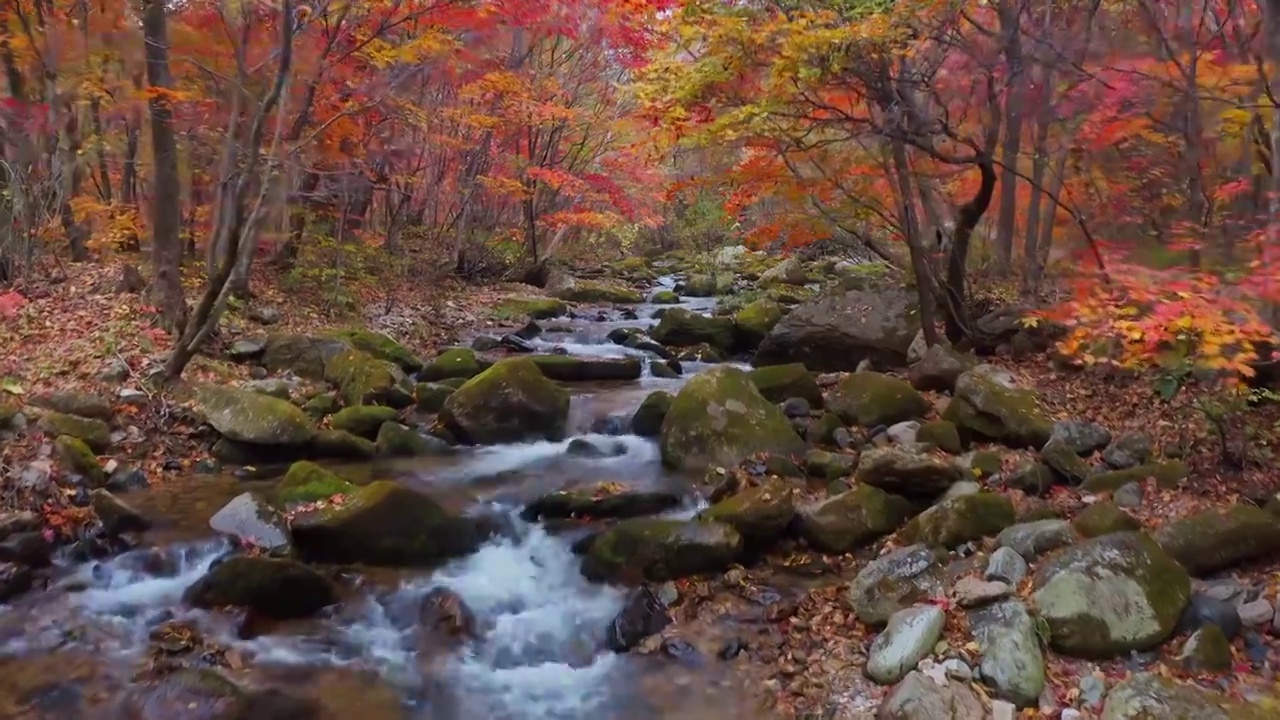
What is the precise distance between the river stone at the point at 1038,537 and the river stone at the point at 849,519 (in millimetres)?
1085

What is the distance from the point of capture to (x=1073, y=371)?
978cm

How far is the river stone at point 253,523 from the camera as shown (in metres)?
6.85

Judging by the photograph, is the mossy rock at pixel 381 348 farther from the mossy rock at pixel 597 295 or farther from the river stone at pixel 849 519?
the mossy rock at pixel 597 295

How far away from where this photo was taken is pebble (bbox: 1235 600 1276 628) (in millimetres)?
4820

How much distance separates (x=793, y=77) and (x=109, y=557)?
24.8 ft

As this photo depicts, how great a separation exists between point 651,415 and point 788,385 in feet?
6.10

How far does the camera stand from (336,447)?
9055 millimetres

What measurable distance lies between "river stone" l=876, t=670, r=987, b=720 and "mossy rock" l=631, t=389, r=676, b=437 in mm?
5335

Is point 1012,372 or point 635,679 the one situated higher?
point 1012,372

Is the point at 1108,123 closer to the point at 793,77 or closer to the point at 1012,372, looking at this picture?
the point at 1012,372

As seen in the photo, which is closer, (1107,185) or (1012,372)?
(1012,372)

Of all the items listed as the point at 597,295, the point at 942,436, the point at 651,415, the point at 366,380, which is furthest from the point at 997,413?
the point at 597,295

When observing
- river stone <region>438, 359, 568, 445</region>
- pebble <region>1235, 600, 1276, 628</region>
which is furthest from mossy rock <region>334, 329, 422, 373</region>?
pebble <region>1235, 600, 1276, 628</region>

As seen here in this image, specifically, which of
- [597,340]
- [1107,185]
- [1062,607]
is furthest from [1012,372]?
[597,340]
